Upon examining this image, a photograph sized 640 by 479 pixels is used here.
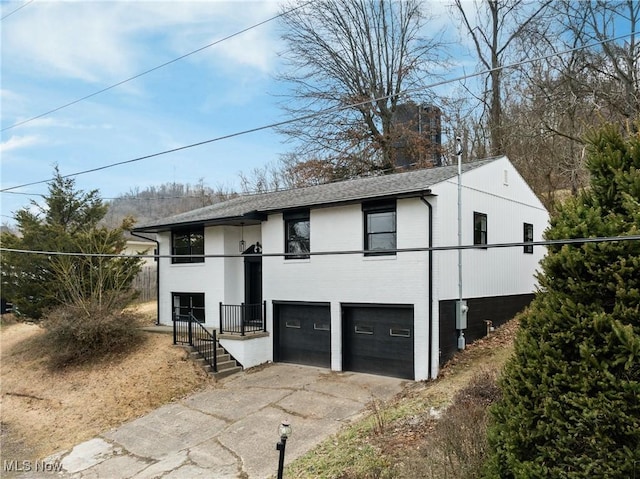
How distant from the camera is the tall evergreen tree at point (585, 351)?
3387 millimetres

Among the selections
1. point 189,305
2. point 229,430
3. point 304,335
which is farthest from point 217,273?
point 229,430

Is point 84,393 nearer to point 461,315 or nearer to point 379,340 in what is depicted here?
point 379,340

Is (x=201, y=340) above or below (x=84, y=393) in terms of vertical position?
above

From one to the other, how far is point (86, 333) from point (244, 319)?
190 inches

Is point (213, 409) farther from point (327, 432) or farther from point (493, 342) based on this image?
point (493, 342)

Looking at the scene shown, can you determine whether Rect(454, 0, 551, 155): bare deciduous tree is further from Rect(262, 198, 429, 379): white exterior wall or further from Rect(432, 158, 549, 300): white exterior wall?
Rect(262, 198, 429, 379): white exterior wall

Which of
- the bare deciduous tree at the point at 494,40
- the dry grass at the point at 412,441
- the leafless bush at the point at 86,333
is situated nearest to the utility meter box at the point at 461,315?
the dry grass at the point at 412,441

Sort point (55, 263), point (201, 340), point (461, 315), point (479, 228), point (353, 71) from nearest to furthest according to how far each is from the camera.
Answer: point (461, 315) < point (479, 228) < point (201, 340) < point (55, 263) < point (353, 71)

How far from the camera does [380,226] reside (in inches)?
482

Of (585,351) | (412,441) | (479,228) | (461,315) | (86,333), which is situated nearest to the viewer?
(585,351)

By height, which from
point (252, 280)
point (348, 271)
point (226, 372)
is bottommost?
point (226, 372)

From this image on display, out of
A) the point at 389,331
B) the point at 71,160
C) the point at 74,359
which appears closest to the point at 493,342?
the point at 389,331

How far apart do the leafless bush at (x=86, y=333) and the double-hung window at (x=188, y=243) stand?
11.0 feet

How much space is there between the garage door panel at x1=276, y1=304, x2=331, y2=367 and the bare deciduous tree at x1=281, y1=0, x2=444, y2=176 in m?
12.9
